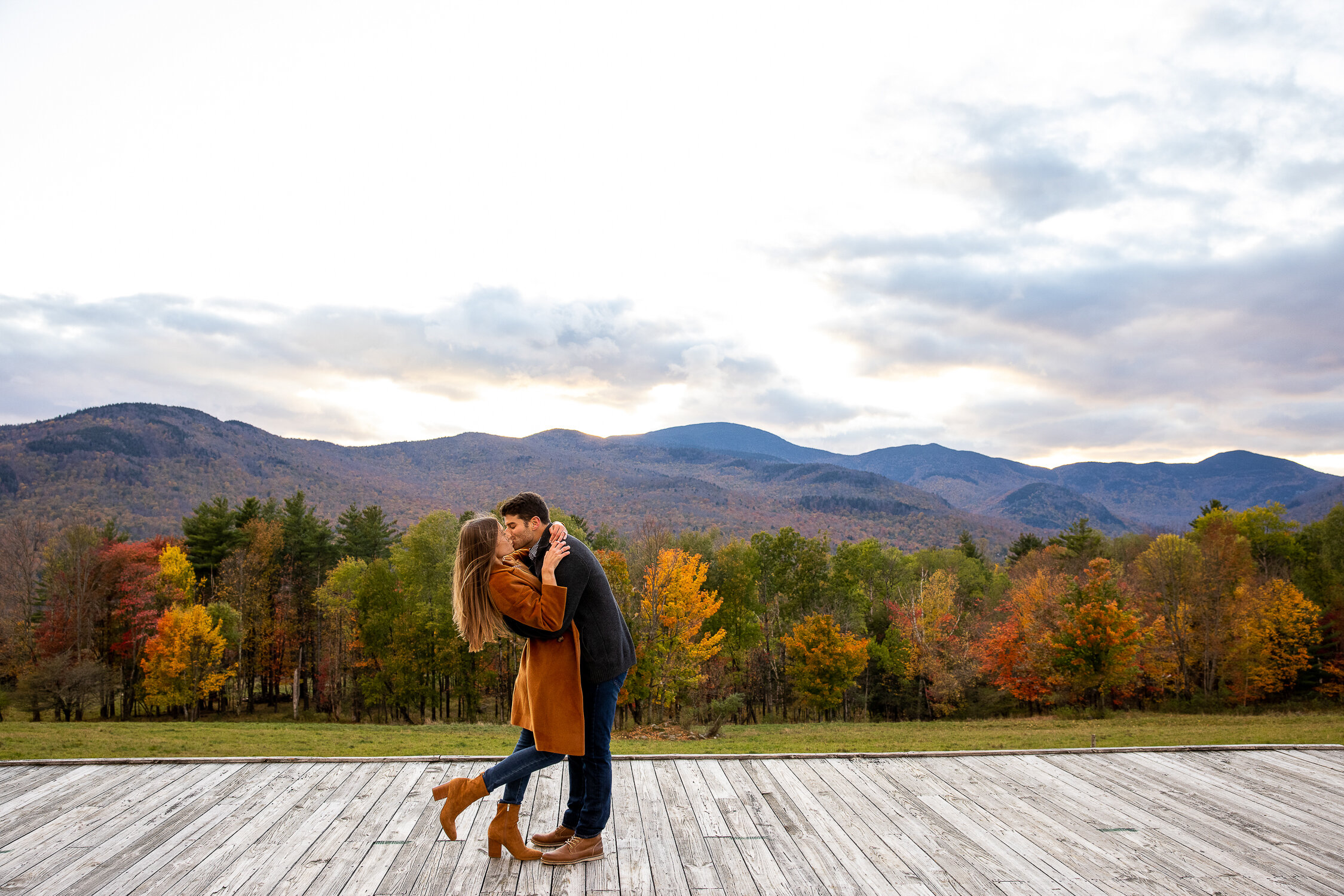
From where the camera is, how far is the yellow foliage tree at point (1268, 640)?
28062mm

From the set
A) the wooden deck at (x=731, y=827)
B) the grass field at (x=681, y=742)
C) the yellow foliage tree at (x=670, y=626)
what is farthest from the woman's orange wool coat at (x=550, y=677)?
the yellow foliage tree at (x=670, y=626)

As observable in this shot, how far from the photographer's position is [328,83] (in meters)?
12.9

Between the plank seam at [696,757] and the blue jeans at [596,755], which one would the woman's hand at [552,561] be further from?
the plank seam at [696,757]

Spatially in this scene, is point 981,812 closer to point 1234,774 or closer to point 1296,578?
point 1234,774

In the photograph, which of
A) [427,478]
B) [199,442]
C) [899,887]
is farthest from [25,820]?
[427,478]

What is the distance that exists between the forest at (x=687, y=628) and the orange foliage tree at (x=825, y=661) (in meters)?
0.10

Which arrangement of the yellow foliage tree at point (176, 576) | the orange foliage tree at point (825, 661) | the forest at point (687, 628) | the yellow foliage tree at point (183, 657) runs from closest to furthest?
1. the forest at point (687, 628)
2. the yellow foliage tree at point (183, 657)
3. the orange foliage tree at point (825, 661)
4. the yellow foliage tree at point (176, 576)

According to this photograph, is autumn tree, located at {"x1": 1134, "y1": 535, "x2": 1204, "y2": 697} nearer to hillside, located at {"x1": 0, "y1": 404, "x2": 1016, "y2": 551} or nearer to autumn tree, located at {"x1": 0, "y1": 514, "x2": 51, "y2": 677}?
hillside, located at {"x1": 0, "y1": 404, "x2": 1016, "y2": 551}

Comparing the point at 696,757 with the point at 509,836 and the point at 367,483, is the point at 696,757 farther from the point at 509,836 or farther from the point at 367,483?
the point at 367,483

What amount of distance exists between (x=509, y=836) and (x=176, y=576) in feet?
111

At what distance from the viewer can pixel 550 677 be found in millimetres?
3709

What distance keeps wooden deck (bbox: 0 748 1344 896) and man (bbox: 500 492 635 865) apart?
18 centimetres

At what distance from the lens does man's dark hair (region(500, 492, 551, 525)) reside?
3.78 m

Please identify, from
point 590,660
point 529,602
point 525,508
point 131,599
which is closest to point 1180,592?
point 590,660
